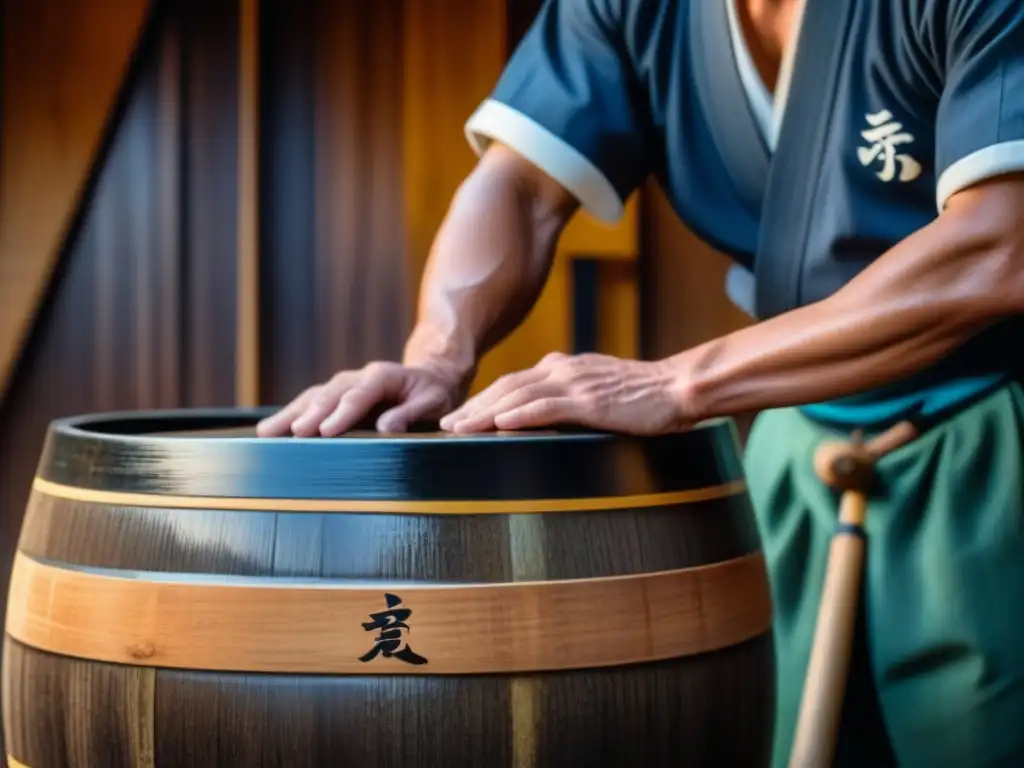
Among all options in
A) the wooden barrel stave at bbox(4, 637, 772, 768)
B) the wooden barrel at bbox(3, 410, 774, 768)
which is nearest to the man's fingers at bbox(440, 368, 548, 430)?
the wooden barrel at bbox(3, 410, 774, 768)

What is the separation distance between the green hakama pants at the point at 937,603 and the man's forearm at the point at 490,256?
0.38 meters

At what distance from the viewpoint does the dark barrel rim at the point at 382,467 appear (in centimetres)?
71

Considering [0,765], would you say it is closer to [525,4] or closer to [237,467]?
[237,467]

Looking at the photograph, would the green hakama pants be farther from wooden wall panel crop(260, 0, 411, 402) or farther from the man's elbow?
wooden wall panel crop(260, 0, 411, 402)

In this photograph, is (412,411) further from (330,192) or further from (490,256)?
(330,192)

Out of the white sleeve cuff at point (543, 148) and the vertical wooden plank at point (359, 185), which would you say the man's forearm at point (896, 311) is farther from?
the vertical wooden plank at point (359, 185)

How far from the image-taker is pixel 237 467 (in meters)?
0.72

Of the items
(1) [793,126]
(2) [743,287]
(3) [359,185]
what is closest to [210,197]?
(3) [359,185]

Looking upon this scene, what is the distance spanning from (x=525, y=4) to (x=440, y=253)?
41.0 inches

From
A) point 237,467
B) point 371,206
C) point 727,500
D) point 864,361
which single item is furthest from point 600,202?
point 371,206

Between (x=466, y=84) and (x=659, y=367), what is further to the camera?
(x=466, y=84)

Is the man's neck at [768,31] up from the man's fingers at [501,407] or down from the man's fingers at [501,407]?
up

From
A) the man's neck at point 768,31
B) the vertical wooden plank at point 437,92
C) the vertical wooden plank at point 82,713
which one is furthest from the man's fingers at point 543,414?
the vertical wooden plank at point 437,92

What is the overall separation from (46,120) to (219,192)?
30cm
